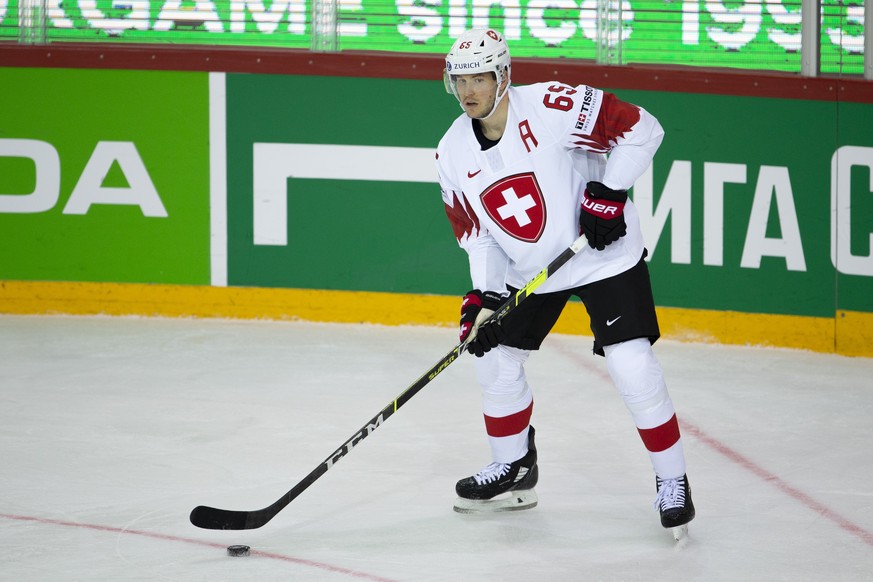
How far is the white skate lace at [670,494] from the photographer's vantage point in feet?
10.4

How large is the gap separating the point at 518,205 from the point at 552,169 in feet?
0.40

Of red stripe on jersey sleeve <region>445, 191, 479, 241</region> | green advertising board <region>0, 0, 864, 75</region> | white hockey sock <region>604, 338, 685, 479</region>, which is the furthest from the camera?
green advertising board <region>0, 0, 864, 75</region>

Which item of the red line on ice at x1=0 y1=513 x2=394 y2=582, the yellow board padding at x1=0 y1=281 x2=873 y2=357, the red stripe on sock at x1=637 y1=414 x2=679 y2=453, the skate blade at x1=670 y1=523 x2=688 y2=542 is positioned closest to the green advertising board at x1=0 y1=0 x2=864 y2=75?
the yellow board padding at x1=0 y1=281 x2=873 y2=357

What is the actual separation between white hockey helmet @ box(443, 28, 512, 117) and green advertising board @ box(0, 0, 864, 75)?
2.71 metres

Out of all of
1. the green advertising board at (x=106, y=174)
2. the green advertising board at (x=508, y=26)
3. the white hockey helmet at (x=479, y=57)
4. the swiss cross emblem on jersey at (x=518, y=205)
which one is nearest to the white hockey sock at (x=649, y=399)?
the swiss cross emblem on jersey at (x=518, y=205)

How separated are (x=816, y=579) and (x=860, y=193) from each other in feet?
9.05

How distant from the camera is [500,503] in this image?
11.5ft

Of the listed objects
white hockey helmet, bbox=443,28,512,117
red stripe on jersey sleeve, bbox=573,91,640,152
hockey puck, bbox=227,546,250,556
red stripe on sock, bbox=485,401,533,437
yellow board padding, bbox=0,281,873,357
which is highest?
white hockey helmet, bbox=443,28,512,117

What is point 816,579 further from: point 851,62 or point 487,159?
point 851,62

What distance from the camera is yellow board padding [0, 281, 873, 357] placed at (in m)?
5.65

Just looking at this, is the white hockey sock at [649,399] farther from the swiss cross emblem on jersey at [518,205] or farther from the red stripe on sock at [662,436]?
the swiss cross emblem on jersey at [518,205]

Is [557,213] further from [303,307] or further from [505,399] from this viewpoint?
[303,307]

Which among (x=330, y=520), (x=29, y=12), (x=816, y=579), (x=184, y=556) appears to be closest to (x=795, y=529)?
(x=816, y=579)

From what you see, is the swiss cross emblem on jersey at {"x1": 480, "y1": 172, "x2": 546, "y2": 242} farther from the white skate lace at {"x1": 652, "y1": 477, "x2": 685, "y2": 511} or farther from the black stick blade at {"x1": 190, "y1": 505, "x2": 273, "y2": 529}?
the black stick blade at {"x1": 190, "y1": 505, "x2": 273, "y2": 529}
